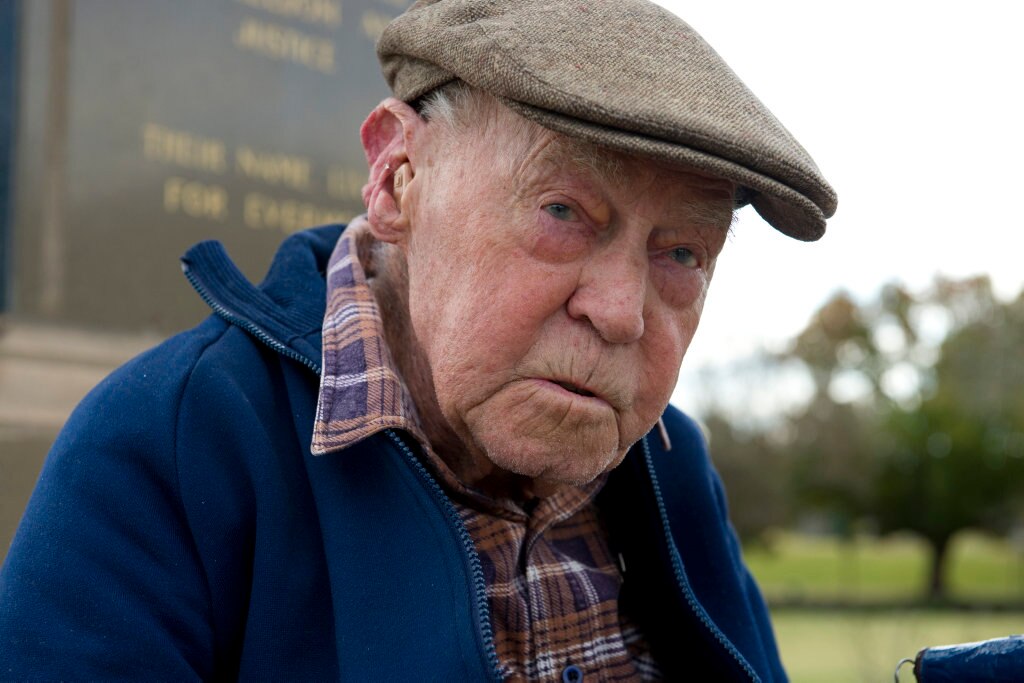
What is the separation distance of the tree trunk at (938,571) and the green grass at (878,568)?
5.7 inches

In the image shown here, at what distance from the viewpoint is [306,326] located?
1.99 metres

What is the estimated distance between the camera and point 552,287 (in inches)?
70.7

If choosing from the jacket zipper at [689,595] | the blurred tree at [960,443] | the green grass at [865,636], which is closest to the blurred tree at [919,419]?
the blurred tree at [960,443]

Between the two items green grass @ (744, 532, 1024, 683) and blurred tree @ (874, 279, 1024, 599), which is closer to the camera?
green grass @ (744, 532, 1024, 683)

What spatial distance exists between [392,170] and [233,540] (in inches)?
29.4

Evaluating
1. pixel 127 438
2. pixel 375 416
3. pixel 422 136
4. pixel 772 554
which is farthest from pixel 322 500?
pixel 772 554

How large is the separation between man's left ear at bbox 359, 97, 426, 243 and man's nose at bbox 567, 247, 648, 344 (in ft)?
1.30

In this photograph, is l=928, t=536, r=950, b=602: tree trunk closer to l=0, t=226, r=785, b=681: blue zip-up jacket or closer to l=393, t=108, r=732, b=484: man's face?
l=393, t=108, r=732, b=484: man's face

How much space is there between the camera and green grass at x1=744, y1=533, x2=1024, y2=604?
19.8 m

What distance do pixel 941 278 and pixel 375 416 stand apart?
16706 mm

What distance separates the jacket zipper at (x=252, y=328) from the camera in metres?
1.93

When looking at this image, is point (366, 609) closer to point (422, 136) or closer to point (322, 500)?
point (322, 500)

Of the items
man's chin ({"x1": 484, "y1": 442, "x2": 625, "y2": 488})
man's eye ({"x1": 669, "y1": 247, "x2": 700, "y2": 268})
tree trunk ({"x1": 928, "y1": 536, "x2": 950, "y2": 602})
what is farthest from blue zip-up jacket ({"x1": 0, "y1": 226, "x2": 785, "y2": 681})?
tree trunk ({"x1": 928, "y1": 536, "x2": 950, "y2": 602})

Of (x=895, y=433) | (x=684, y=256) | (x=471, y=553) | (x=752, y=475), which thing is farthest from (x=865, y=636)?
(x=895, y=433)
